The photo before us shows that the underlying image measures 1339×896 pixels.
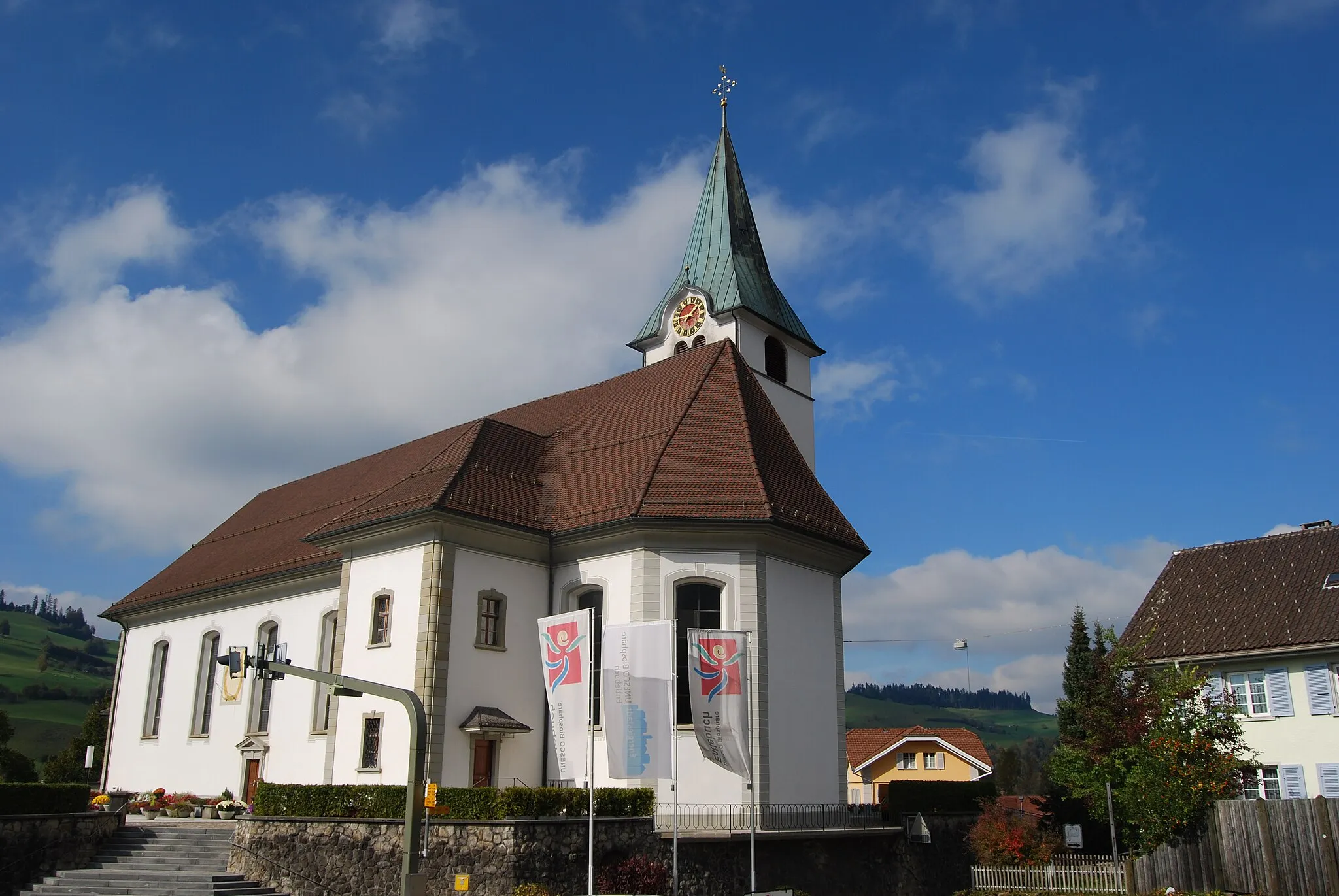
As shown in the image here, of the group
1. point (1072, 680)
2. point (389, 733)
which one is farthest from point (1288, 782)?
point (389, 733)

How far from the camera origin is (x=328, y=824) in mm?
23641

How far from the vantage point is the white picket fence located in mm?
27078

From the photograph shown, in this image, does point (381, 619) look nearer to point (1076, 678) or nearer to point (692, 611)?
point (692, 611)

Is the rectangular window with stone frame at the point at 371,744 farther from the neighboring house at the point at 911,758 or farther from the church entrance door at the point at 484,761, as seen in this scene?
the neighboring house at the point at 911,758

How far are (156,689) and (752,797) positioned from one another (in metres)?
27.4

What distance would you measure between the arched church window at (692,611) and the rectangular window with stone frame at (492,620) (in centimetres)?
445

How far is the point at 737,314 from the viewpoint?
136 feet

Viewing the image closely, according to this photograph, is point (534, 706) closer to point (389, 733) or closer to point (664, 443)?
point (389, 733)

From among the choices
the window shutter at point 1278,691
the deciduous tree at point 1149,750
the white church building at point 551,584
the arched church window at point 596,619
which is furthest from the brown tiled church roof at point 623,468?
the window shutter at point 1278,691

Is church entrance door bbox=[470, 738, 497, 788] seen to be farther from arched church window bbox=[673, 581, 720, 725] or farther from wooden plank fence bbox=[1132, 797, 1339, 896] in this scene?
wooden plank fence bbox=[1132, 797, 1339, 896]

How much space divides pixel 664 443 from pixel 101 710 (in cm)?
4258

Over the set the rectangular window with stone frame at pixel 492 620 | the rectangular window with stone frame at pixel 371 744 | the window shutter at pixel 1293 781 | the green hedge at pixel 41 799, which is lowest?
the green hedge at pixel 41 799

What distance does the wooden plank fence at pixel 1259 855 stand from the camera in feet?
76.2

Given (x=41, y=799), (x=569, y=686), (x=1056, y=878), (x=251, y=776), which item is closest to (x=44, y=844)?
(x=41, y=799)
